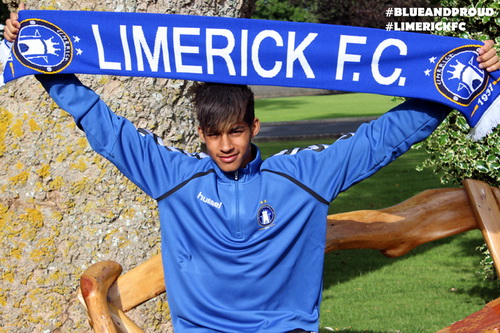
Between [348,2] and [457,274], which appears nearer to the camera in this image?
[457,274]

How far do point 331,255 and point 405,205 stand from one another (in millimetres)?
5802

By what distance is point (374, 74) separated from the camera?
3.00 metres

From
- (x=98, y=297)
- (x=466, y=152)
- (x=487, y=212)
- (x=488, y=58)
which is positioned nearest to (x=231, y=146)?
(x=98, y=297)

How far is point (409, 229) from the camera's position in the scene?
3457 millimetres

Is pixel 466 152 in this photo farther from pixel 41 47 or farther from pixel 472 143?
pixel 41 47

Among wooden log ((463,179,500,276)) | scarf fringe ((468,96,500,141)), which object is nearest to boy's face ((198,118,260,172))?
scarf fringe ((468,96,500,141))

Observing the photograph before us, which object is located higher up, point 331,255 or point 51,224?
point 51,224

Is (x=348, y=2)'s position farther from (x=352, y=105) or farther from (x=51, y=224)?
(x=51, y=224)

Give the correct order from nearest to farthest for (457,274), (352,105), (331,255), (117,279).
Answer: (117,279)
(457,274)
(331,255)
(352,105)

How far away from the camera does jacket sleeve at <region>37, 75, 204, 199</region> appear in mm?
2842

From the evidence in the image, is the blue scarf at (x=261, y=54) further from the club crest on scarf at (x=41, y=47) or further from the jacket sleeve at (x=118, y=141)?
the jacket sleeve at (x=118, y=141)

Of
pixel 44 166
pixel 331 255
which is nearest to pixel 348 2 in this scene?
pixel 331 255

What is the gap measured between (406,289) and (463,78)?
4778mm

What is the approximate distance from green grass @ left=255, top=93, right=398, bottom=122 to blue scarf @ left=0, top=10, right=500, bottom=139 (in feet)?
77.1
